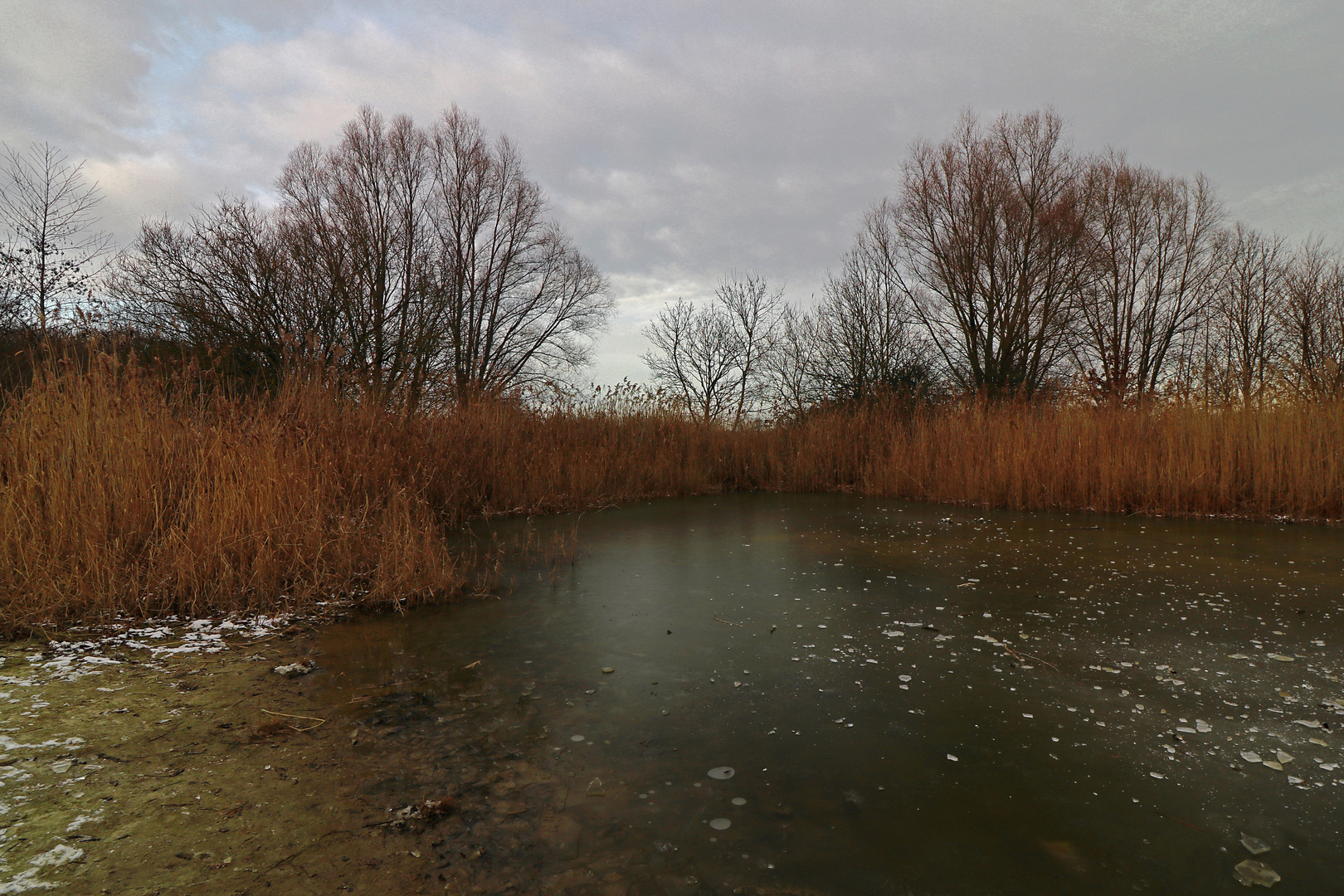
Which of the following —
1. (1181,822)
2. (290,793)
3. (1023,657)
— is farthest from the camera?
(1023,657)

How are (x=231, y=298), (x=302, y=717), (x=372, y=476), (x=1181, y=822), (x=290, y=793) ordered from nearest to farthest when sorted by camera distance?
(x=1181, y=822) < (x=290, y=793) < (x=302, y=717) < (x=372, y=476) < (x=231, y=298)

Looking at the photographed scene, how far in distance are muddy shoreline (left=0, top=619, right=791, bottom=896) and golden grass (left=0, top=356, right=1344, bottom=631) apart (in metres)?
0.97

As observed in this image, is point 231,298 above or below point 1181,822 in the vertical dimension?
above

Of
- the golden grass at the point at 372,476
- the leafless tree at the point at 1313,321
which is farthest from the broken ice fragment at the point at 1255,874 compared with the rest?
the leafless tree at the point at 1313,321

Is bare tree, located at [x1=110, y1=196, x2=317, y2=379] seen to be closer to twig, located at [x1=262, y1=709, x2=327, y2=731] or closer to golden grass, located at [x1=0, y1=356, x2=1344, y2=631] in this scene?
golden grass, located at [x1=0, y1=356, x2=1344, y2=631]

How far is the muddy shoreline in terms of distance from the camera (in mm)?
1435

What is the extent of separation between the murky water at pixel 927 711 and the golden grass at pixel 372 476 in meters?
0.94

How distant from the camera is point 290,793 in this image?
5.82 feet

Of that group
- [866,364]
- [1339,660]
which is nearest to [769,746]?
[1339,660]

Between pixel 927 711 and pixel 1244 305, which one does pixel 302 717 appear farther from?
pixel 1244 305

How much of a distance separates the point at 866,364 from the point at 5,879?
16.5 meters

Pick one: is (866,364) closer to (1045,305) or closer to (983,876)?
(1045,305)

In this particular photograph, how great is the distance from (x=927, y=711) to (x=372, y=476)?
4562 mm

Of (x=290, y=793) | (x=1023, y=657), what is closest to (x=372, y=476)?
(x=290, y=793)
